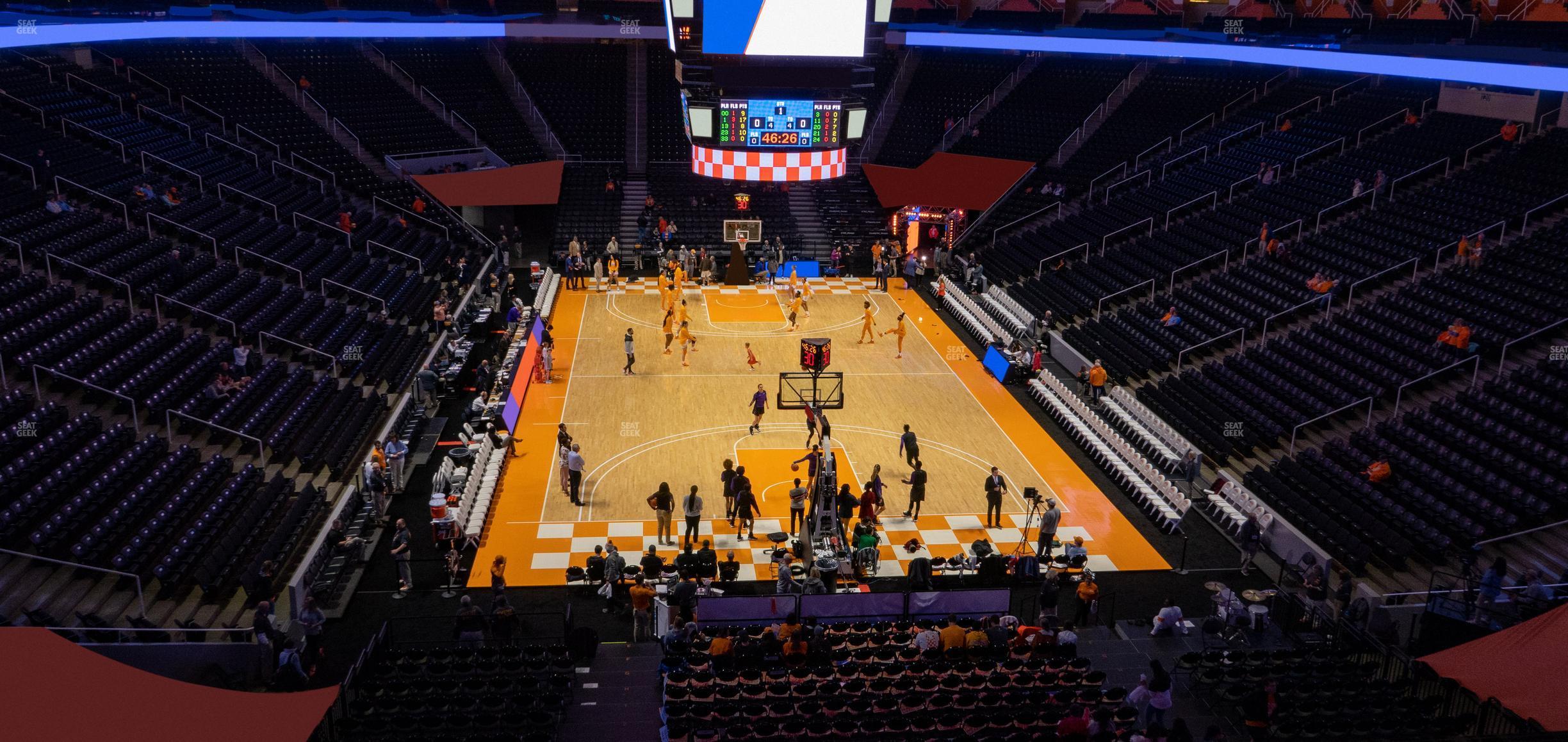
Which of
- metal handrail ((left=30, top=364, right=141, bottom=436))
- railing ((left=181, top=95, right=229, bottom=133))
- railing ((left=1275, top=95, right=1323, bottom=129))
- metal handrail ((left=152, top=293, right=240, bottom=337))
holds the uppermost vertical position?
railing ((left=1275, top=95, right=1323, bottom=129))

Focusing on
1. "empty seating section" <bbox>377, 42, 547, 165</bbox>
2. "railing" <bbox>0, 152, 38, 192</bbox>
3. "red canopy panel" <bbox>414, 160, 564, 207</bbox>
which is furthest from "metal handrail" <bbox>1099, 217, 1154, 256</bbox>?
"railing" <bbox>0, 152, 38, 192</bbox>

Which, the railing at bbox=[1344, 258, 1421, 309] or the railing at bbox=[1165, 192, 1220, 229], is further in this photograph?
the railing at bbox=[1165, 192, 1220, 229]

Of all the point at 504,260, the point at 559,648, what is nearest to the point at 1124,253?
the point at 504,260

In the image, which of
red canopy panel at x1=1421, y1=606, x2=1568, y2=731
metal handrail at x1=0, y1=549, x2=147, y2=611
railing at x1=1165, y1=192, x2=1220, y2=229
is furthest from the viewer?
railing at x1=1165, y1=192, x2=1220, y2=229

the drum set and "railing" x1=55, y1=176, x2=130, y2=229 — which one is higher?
"railing" x1=55, y1=176, x2=130, y2=229

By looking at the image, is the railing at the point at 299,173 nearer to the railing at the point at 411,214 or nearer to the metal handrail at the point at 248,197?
the railing at the point at 411,214

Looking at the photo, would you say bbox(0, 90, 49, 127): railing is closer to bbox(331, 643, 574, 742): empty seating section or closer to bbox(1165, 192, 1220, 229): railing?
bbox(331, 643, 574, 742): empty seating section

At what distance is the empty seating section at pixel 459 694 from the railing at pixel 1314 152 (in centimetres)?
2678

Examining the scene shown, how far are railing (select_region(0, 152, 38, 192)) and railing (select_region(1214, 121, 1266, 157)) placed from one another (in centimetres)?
3264

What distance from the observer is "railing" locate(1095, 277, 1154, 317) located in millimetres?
30219

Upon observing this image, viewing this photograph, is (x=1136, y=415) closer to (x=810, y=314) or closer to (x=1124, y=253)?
(x=1124, y=253)

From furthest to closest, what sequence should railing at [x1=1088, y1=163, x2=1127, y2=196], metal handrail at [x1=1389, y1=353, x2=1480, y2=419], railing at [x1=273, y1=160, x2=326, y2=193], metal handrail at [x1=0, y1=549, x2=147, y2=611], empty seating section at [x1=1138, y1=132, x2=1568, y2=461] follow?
railing at [x1=1088, y1=163, x2=1127, y2=196] → railing at [x1=273, y1=160, x2=326, y2=193] → empty seating section at [x1=1138, y1=132, x2=1568, y2=461] → metal handrail at [x1=1389, y1=353, x2=1480, y2=419] → metal handrail at [x1=0, y1=549, x2=147, y2=611]

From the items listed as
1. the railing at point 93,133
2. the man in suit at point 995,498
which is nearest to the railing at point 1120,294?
the man in suit at point 995,498

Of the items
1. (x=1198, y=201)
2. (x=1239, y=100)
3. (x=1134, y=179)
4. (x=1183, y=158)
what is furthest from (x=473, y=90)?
(x=1239, y=100)
